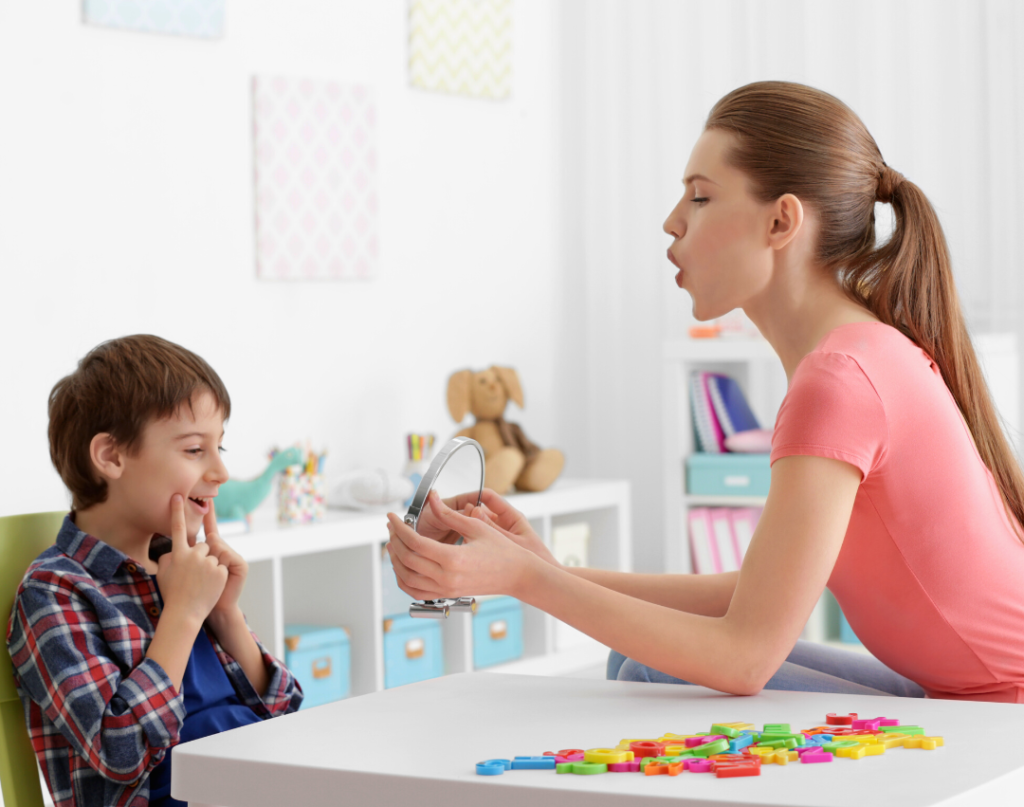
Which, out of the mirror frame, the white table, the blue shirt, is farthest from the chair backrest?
the mirror frame

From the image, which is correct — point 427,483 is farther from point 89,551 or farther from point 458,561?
point 89,551

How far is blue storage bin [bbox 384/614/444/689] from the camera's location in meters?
2.94

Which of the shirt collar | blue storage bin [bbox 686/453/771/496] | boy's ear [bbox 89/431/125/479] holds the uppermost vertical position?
boy's ear [bbox 89/431/125/479]

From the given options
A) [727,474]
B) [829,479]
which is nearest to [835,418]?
[829,479]

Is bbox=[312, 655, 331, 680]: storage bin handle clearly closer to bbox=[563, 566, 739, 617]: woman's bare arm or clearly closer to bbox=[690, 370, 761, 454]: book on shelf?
bbox=[690, 370, 761, 454]: book on shelf

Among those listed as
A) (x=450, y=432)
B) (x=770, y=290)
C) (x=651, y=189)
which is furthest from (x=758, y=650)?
(x=651, y=189)

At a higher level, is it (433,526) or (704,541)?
(433,526)

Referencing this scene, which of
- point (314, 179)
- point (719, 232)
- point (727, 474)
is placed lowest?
point (727, 474)

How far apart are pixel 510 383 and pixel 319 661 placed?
3.02 feet

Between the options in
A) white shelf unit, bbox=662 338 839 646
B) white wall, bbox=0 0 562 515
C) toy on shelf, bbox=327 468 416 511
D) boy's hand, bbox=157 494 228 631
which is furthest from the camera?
white shelf unit, bbox=662 338 839 646

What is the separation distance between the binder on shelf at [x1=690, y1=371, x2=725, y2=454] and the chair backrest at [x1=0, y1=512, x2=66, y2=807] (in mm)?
2325

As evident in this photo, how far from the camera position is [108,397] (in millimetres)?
1472

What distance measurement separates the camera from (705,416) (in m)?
3.46

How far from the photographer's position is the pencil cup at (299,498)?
9.08 feet
